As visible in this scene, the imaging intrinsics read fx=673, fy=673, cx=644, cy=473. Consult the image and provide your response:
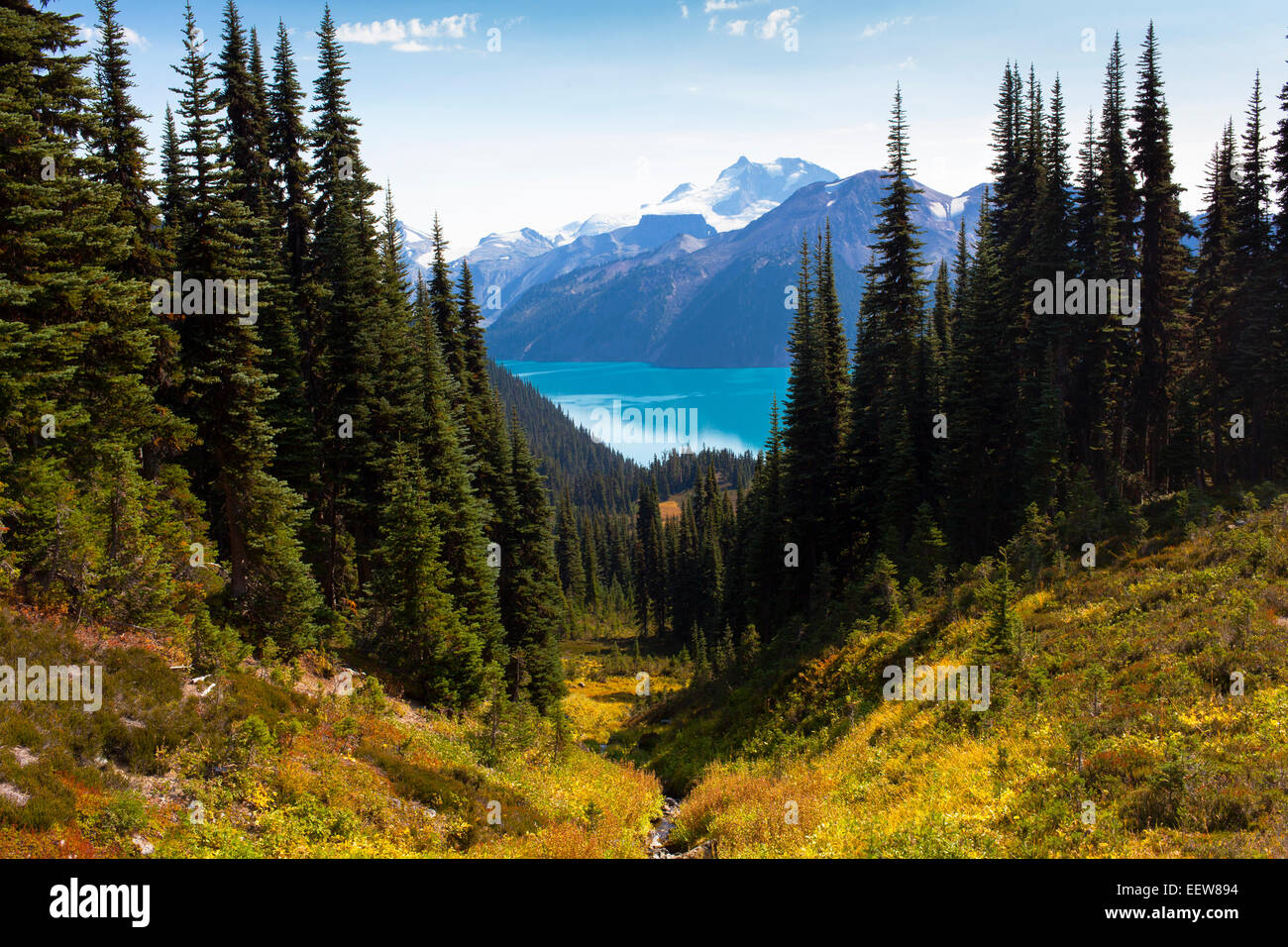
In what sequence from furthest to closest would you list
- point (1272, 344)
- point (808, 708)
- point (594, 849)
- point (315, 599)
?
1. point (1272, 344)
2. point (808, 708)
3. point (315, 599)
4. point (594, 849)

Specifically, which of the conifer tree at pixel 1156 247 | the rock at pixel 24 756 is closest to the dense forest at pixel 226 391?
the rock at pixel 24 756

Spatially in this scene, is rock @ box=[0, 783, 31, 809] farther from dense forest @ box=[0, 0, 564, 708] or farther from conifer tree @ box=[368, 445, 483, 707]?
conifer tree @ box=[368, 445, 483, 707]

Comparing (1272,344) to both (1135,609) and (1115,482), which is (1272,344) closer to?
(1115,482)

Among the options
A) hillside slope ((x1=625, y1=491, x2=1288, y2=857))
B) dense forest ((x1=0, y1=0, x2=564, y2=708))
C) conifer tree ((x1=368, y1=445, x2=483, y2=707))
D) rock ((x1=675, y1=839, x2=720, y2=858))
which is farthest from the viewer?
conifer tree ((x1=368, y1=445, x2=483, y2=707))

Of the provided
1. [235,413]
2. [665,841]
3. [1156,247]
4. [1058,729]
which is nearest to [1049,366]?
[1156,247]

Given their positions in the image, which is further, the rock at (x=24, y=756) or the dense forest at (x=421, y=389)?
the dense forest at (x=421, y=389)

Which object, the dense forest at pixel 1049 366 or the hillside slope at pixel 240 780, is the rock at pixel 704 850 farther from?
the dense forest at pixel 1049 366

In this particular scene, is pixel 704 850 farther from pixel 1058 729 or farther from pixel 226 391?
pixel 226 391

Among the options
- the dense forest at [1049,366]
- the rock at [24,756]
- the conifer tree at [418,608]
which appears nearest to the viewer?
the rock at [24,756]

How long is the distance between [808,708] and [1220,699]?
1380cm

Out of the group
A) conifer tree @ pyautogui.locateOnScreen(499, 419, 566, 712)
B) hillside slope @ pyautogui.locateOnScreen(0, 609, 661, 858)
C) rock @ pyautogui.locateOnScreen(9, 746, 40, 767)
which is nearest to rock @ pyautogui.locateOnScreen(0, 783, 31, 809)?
hillside slope @ pyautogui.locateOnScreen(0, 609, 661, 858)

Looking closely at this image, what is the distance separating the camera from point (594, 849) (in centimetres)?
1358

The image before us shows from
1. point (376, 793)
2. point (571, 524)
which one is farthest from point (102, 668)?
point (571, 524)

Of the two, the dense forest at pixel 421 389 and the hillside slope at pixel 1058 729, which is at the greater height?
the dense forest at pixel 421 389
